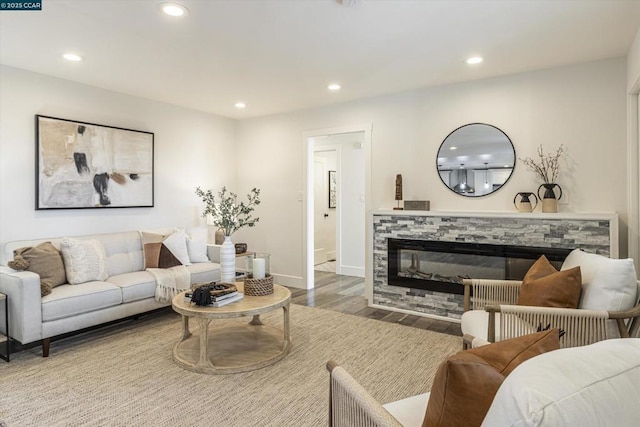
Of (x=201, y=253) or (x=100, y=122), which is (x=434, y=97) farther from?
(x=100, y=122)

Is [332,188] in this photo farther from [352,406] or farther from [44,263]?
[352,406]

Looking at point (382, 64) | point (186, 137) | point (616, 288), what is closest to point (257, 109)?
point (186, 137)

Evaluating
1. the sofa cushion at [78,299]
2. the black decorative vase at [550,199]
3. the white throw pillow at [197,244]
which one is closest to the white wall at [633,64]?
the black decorative vase at [550,199]

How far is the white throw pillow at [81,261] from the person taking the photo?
3.46 m

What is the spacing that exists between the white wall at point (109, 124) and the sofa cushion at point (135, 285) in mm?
833

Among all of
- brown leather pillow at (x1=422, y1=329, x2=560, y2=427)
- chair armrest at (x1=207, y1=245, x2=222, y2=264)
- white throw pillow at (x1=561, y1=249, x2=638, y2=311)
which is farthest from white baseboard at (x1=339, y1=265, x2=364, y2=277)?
brown leather pillow at (x1=422, y1=329, x2=560, y2=427)

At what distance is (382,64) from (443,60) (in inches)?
21.5

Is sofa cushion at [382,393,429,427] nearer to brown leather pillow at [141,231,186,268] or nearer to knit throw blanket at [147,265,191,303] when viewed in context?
knit throw blanket at [147,265,191,303]

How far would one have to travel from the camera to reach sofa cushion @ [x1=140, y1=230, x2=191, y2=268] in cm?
416

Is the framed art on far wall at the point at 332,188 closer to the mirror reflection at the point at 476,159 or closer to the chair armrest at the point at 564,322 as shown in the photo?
the mirror reflection at the point at 476,159

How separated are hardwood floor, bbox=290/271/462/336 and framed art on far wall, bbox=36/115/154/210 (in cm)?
238

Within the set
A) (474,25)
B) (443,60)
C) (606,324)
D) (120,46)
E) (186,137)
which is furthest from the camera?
(186,137)

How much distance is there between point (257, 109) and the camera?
17.5 ft

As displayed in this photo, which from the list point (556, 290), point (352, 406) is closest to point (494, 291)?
point (556, 290)
